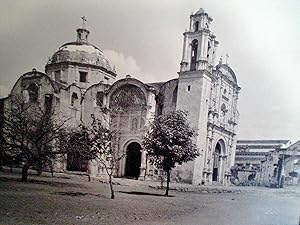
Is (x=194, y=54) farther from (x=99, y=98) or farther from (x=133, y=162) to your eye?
(x=133, y=162)

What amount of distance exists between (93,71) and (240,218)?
140 centimetres

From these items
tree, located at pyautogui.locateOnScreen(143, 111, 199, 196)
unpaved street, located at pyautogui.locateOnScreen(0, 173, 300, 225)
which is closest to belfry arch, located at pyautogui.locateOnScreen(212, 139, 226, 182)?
unpaved street, located at pyautogui.locateOnScreen(0, 173, 300, 225)

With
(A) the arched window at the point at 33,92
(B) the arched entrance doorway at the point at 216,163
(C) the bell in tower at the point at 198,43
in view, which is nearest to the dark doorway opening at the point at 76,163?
(A) the arched window at the point at 33,92

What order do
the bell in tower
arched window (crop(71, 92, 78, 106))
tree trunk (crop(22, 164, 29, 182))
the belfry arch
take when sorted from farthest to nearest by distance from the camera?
the belfry arch → the bell in tower → arched window (crop(71, 92, 78, 106)) → tree trunk (crop(22, 164, 29, 182))

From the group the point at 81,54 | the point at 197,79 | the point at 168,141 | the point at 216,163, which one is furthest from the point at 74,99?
the point at 216,163

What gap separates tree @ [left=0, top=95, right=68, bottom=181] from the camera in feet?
7.61

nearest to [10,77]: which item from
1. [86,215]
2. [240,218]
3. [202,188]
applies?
[86,215]

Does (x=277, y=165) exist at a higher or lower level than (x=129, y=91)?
lower

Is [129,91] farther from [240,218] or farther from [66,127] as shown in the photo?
[240,218]

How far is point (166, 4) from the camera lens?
2.52 m

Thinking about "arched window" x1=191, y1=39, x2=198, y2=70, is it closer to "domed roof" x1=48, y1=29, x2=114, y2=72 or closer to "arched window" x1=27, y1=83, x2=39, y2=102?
"domed roof" x1=48, y1=29, x2=114, y2=72

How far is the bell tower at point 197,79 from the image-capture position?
2.57 metres

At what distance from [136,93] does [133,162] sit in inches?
17.7

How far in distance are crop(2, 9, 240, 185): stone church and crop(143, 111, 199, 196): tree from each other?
45 mm
